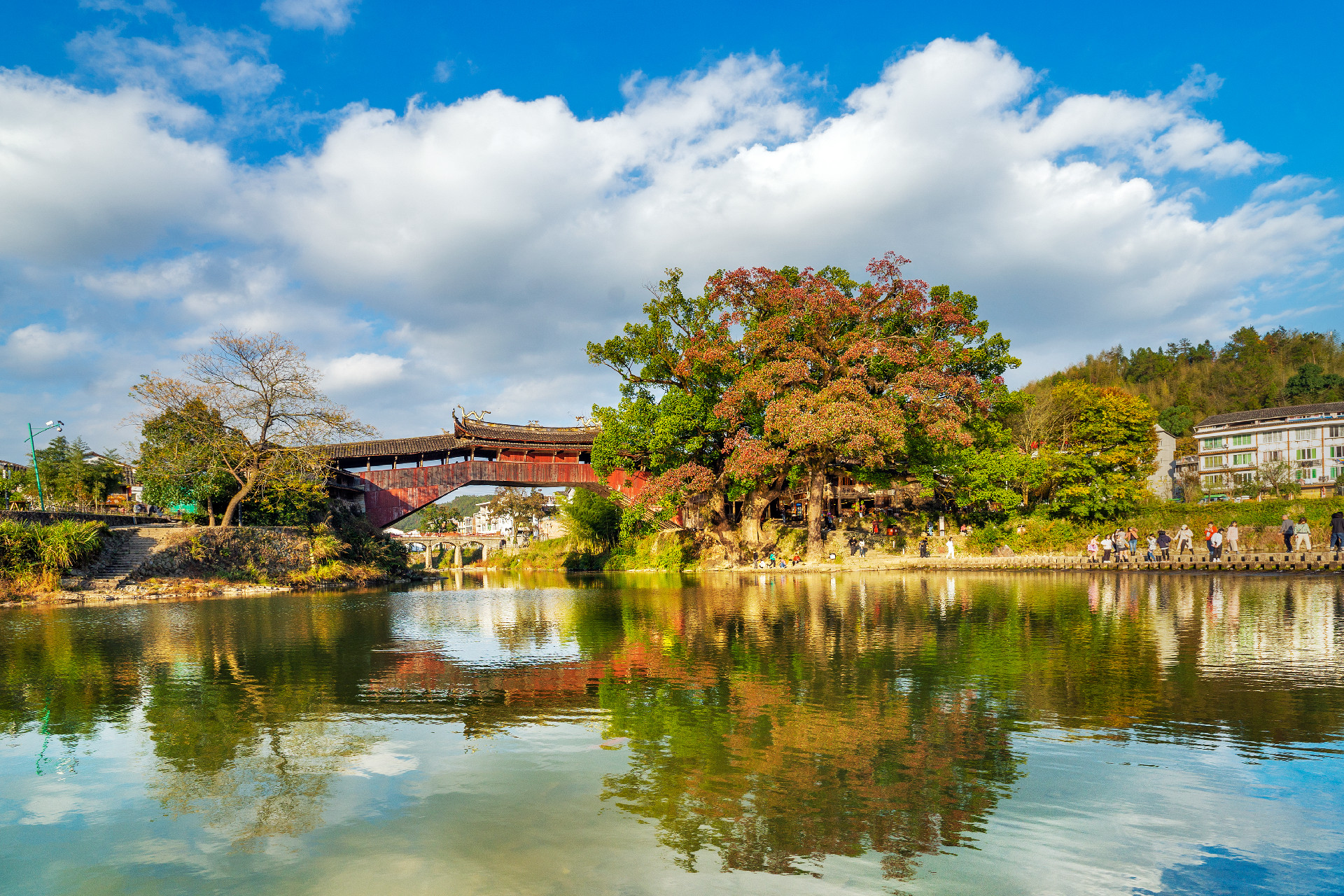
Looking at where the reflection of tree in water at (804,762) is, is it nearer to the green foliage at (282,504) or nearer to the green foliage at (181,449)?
the green foliage at (181,449)

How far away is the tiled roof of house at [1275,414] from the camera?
61.8m

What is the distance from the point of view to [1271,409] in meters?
64.9

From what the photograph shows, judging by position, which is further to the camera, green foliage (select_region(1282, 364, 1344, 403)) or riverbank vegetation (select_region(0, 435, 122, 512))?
green foliage (select_region(1282, 364, 1344, 403))

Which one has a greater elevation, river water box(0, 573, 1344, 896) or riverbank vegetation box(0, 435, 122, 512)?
riverbank vegetation box(0, 435, 122, 512)

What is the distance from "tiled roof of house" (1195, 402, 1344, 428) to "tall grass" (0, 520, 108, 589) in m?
82.9

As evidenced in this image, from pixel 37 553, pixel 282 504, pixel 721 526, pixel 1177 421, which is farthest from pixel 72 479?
pixel 1177 421

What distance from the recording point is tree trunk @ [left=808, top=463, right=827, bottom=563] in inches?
1184

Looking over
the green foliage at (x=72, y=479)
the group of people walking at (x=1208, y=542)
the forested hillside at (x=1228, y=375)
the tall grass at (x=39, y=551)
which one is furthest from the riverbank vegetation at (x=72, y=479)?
the forested hillside at (x=1228, y=375)

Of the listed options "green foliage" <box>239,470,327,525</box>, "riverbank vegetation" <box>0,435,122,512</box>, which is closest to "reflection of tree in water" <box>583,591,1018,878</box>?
"green foliage" <box>239,470,327,525</box>

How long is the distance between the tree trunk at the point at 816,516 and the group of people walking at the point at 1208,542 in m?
9.93

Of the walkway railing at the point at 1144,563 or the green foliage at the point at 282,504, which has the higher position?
the green foliage at the point at 282,504

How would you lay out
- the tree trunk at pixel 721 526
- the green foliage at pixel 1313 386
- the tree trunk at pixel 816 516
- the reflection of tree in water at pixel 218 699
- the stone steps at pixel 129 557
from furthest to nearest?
1. the green foliage at pixel 1313 386
2. the tree trunk at pixel 721 526
3. the tree trunk at pixel 816 516
4. the stone steps at pixel 129 557
5. the reflection of tree in water at pixel 218 699

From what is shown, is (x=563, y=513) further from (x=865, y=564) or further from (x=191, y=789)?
(x=191, y=789)

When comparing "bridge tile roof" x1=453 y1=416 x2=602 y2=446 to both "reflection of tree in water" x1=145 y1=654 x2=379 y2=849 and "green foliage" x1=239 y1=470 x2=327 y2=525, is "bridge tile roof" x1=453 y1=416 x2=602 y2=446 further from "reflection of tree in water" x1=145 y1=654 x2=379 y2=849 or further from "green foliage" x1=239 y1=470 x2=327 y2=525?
"reflection of tree in water" x1=145 y1=654 x2=379 y2=849
